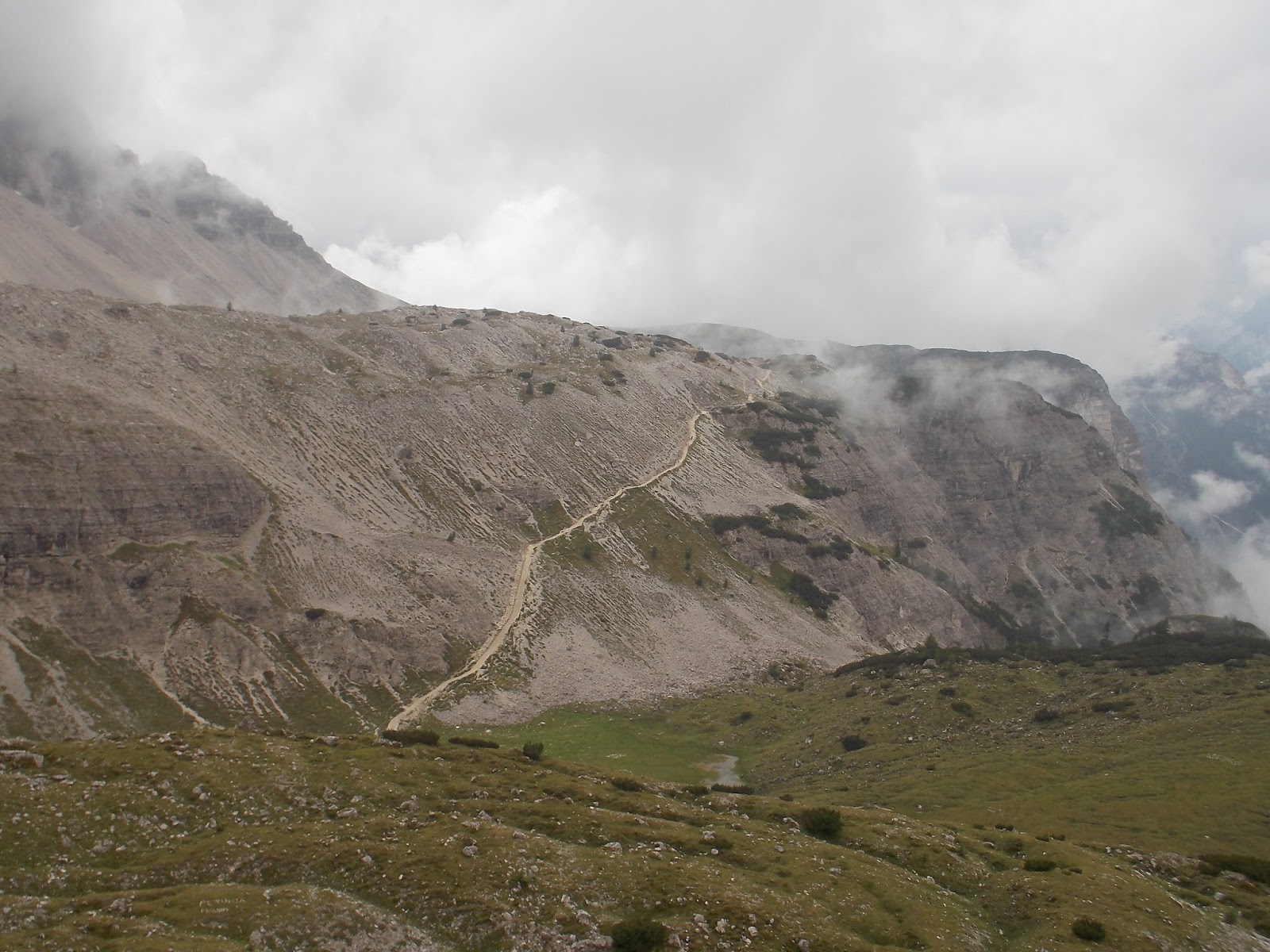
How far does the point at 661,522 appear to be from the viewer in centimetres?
15862

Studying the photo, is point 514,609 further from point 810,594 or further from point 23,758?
point 23,758

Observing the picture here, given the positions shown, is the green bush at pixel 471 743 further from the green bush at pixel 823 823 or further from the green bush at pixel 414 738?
the green bush at pixel 823 823

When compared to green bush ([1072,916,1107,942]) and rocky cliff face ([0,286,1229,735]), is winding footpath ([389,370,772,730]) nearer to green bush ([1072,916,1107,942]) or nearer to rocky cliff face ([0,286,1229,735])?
rocky cliff face ([0,286,1229,735])

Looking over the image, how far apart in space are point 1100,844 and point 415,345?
17522 cm

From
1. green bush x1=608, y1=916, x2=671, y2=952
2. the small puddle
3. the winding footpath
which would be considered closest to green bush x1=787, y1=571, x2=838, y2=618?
the winding footpath

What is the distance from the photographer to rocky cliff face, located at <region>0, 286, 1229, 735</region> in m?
90.6

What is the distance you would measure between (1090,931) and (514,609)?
320 ft

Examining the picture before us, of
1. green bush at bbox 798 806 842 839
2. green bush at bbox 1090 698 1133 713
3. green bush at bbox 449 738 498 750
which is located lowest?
green bush at bbox 798 806 842 839

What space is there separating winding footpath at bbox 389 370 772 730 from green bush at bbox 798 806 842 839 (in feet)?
178

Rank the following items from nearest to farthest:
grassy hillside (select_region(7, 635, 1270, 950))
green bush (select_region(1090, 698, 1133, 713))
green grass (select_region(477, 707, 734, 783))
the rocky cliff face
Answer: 1. grassy hillside (select_region(7, 635, 1270, 950))
2. green bush (select_region(1090, 698, 1133, 713))
3. green grass (select_region(477, 707, 734, 783))
4. the rocky cliff face

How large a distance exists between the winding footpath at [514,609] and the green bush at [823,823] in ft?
178

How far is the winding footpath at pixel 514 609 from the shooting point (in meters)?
94.0

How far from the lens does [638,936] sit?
2558 cm

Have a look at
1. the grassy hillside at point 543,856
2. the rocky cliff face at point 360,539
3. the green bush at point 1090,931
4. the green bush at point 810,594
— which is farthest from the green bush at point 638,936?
the green bush at point 810,594
